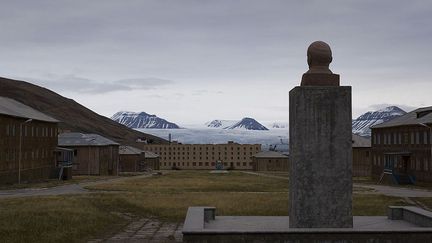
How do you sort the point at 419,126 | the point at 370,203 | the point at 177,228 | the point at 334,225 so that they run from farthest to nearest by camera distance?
the point at 419,126
the point at 370,203
the point at 177,228
the point at 334,225

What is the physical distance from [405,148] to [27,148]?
1700 inches

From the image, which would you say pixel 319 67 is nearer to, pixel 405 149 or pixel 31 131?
pixel 405 149

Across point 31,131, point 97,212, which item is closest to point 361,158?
point 31,131

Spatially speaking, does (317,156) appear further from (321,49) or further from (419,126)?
(419,126)

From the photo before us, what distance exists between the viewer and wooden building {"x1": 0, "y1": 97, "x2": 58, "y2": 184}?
54875mm

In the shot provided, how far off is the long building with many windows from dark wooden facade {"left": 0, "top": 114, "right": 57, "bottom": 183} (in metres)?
77.7

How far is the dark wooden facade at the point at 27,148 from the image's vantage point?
180 feet

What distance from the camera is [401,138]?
6581cm

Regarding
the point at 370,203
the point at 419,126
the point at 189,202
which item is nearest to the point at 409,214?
the point at 370,203

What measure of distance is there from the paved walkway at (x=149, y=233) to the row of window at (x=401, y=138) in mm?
43210

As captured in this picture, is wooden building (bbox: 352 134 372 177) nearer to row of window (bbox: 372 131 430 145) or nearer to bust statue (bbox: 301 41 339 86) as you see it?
row of window (bbox: 372 131 430 145)

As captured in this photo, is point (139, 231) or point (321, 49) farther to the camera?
point (139, 231)

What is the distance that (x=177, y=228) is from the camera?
2231cm

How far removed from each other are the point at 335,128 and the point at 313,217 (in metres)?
2.40
